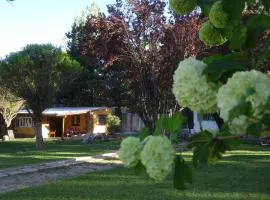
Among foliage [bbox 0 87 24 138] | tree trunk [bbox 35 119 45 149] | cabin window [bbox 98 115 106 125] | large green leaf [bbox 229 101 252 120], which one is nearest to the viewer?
large green leaf [bbox 229 101 252 120]

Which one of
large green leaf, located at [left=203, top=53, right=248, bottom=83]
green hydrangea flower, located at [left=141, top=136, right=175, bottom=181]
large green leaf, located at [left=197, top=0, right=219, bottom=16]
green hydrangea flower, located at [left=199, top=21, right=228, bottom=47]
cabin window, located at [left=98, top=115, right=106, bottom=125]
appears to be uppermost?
cabin window, located at [left=98, top=115, right=106, bottom=125]

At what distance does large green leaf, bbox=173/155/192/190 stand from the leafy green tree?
2774cm

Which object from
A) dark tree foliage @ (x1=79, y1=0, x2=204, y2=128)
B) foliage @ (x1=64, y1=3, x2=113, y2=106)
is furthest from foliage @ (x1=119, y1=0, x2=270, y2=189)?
foliage @ (x1=64, y1=3, x2=113, y2=106)

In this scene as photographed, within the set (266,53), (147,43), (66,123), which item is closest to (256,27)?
(266,53)

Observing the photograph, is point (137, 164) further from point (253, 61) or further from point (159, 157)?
point (253, 61)

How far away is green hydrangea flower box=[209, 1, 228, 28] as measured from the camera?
146 centimetres

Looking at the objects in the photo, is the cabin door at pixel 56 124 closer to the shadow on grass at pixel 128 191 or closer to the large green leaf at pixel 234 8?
the shadow on grass at pixel 128 191

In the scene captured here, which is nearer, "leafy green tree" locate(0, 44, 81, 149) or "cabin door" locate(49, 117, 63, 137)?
"leafy green tree" locate(0, 44, 81, 149)

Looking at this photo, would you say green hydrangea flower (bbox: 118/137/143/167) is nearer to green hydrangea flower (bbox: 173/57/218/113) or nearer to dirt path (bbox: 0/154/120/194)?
green hydrangea flower (bbox: 173/57/218/113)

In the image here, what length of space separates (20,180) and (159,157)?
12699 millimetres

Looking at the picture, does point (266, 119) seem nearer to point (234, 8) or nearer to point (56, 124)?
point (234, 8)

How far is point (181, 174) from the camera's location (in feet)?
4.66

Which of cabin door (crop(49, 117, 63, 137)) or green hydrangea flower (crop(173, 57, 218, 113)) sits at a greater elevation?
cabin door (crop(49, 117, 63, 137))

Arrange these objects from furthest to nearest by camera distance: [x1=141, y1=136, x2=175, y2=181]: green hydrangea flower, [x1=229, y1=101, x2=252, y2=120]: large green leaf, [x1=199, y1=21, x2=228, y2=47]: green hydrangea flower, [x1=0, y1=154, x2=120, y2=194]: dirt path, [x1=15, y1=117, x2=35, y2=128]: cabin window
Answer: [x1=15, y1=117, x2=35, y2=128]: cabin window
[x1=0, y1=154, x2=120, y2=194]: dirt path
[x1=199, y1=21, x2=228, y2=47]: green hydrangea flower
[x1=141, y1=136, x2=175, y2=181]: green hydrangea flower
[x1=229, y1=101, x2=252, y2=120]: large green leaf
